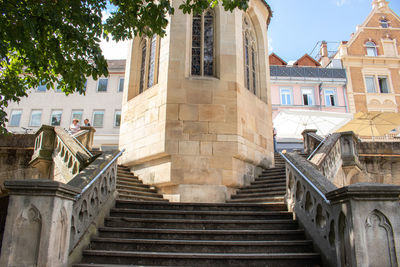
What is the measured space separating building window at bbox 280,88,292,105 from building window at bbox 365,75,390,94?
6579mm

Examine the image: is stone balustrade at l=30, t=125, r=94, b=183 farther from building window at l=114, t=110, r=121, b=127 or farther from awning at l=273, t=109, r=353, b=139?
building window at l=114, t=110, r=121, b=127

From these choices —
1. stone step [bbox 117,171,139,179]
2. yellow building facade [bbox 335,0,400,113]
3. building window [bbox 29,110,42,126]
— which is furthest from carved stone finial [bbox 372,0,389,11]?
building window [bbox 29,110,42,126]

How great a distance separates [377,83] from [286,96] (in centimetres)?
773

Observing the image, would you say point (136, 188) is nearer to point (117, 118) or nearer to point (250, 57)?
point (250, 57)

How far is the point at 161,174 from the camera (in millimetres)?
9531

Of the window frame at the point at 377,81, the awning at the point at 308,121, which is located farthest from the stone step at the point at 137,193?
the window frame at the point at 377,81

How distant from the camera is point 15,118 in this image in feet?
93.8

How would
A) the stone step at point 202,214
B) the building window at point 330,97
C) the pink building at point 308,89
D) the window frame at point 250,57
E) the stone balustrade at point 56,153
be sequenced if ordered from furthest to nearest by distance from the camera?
the building window at point 330,97 < the pink building at point 308,89 < the window frame at point 250,57 < the stone balustrade at point 56,153 < the stone step at point 202,214

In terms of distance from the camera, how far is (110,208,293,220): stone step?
648 centimetres

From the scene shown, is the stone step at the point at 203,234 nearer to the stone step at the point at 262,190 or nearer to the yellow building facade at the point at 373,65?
the stone step at the point at 262,190

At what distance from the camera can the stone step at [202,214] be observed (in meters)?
6.48

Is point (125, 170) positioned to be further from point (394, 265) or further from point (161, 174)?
point (394, 265)

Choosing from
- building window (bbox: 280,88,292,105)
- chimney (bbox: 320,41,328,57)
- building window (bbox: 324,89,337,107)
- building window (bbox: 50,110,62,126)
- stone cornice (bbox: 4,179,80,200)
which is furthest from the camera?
chimney (bbox: 320,41,328,57)

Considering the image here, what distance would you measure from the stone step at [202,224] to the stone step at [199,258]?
46.3 inches
